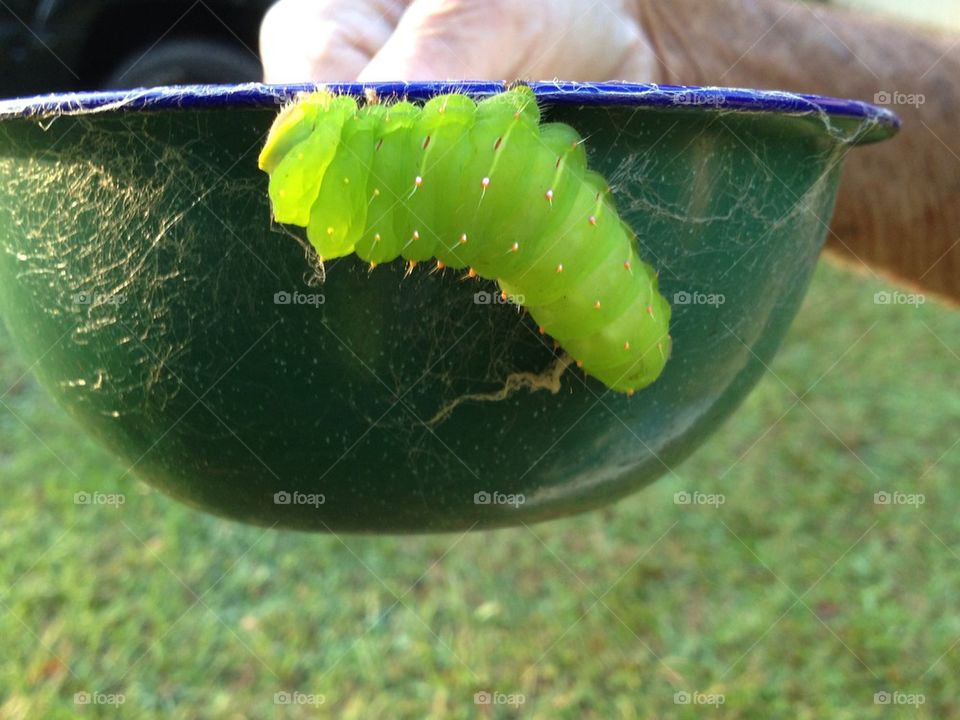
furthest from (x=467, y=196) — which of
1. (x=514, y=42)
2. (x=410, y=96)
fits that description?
(x=514, y=42)

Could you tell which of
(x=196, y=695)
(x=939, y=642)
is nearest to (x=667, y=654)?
(x=939, y=642)

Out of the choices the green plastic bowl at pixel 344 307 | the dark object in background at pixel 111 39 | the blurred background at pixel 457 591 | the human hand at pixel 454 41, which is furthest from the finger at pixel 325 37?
the dark object in background at pixel 111 39

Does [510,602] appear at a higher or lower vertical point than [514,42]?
lower

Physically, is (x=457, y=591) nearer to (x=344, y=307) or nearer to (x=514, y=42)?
(x=514, y=42)

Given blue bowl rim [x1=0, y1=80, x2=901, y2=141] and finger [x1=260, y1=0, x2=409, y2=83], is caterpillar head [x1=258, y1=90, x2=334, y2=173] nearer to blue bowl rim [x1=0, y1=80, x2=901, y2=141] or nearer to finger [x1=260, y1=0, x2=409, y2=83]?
blue bowl rim [x1=0, y1=80, x2=901, y2=141]

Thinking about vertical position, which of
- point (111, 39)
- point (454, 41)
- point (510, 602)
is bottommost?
point (510, 602)

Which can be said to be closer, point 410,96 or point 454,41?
point 410,96
